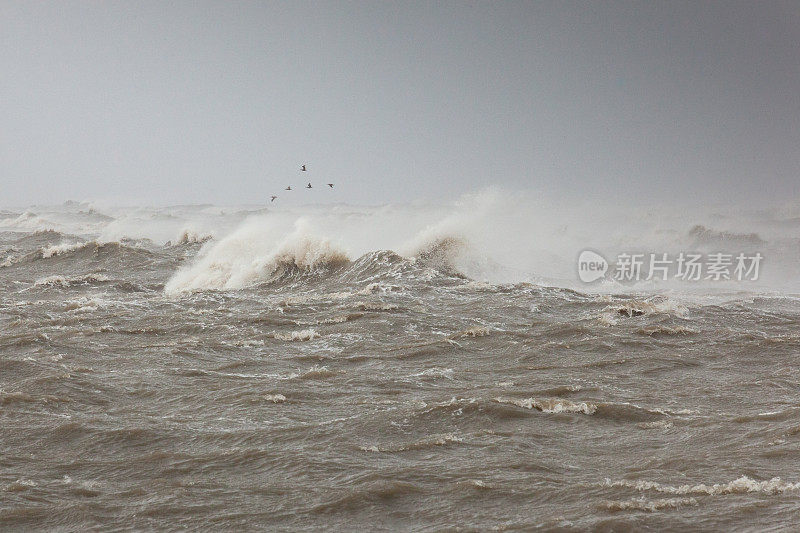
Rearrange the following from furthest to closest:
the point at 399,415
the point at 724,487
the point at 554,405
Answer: the point at 554,405
the point at 399,415
the point at 724,487

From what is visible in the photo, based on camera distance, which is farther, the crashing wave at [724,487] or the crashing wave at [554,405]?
the crashing wave at [554,405]

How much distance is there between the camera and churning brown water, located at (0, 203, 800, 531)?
559cm

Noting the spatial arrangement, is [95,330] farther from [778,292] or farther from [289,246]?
[778,292]

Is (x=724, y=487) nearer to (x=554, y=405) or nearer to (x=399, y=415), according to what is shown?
(x=554, y=405)

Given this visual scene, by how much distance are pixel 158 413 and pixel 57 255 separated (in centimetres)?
2016

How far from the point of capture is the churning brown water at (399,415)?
5.59 m

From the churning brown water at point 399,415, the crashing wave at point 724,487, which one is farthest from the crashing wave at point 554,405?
the crashing wave at point 724,487

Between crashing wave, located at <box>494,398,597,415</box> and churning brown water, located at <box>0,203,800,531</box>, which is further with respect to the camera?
crashing wave, located at <box>494,398,597,415</box>

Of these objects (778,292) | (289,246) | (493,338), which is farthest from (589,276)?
(493,338)

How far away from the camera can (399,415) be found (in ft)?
26.2

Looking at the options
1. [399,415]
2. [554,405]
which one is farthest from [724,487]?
[399,415]

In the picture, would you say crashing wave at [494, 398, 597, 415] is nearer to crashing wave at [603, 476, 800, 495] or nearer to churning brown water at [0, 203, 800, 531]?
churning brown water at [0, 203, 800, 531]

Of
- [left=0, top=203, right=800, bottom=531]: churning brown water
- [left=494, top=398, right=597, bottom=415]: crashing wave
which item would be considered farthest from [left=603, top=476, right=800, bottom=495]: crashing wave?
[left=494, top=398, right=597, bottom=415]: crashing wave

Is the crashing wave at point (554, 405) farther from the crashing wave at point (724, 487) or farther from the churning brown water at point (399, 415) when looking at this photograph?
the crashing wave at point (724, 487)
